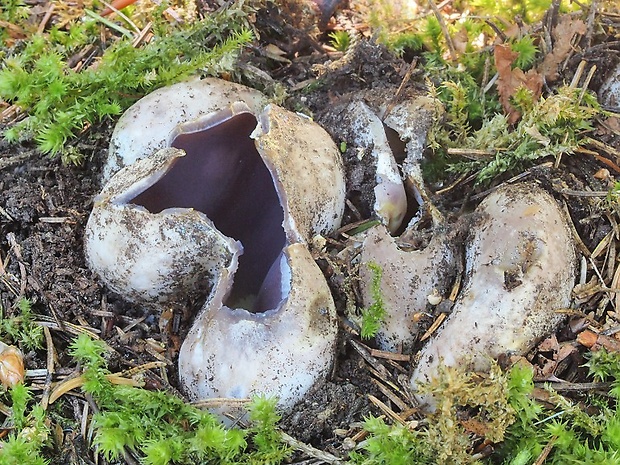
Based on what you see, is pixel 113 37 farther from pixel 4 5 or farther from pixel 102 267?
pixel 102 267

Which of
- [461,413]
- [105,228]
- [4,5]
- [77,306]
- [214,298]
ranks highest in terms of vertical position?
[4,5]

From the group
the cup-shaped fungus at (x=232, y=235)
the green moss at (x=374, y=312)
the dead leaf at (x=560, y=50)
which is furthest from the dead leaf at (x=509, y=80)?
the green moss at (x=374, y=312)

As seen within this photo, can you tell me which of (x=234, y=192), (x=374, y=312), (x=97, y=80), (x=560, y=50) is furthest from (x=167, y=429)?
(x=560, y=50)

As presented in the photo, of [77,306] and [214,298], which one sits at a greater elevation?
[214,298]

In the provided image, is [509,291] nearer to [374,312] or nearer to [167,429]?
[374,312]

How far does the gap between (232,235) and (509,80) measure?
1242 millimetres

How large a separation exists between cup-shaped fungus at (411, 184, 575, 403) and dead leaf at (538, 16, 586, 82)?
0.73m

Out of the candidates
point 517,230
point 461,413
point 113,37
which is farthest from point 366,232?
point 113,37

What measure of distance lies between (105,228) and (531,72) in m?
1.71

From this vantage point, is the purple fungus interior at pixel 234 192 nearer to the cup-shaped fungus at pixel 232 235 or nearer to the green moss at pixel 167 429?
the cup-shaped fungus at pixel 232 235

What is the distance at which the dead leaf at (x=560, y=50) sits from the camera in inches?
104

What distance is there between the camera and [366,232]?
236cm

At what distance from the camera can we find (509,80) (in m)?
2.58

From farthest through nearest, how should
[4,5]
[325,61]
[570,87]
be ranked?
[4,5] < [325,61] < [570,87]
